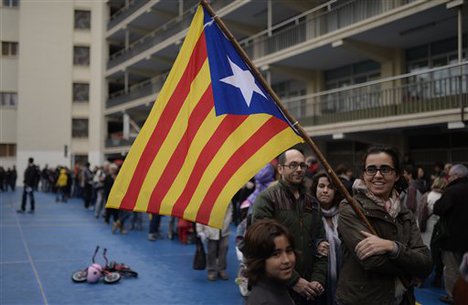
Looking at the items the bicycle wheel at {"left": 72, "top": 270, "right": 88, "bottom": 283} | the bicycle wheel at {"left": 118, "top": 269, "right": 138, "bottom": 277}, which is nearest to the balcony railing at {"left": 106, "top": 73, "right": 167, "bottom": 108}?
the bicycle wheel at {"left": 118, "top": 269, "right": 138, "bottom": 277}

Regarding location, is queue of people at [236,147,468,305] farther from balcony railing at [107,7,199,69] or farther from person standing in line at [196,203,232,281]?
balcony railing at [107,7,199,69]

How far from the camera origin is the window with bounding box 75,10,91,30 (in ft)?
131

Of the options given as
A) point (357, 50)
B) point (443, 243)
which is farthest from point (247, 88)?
point (357, 50)

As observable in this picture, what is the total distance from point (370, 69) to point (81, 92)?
29.0m

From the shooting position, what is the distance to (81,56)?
40250 millimetres

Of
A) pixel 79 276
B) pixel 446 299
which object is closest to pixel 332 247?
pixel 446 299

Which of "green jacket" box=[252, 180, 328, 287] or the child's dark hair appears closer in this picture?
the child's dark hair

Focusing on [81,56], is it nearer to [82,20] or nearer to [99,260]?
[82,20]

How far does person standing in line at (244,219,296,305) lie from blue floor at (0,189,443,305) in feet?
13.5

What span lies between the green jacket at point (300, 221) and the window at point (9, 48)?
40.5 m

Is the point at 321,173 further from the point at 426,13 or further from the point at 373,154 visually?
→ the point at 426,13

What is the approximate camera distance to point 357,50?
16.5 meters

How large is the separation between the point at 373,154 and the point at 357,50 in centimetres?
→ 1448

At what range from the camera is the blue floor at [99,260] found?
644 centimetres
